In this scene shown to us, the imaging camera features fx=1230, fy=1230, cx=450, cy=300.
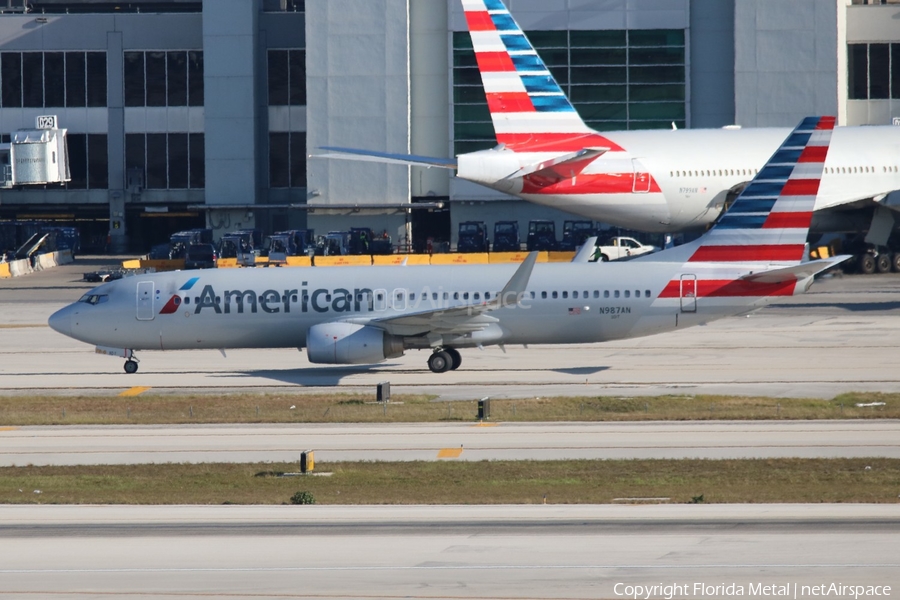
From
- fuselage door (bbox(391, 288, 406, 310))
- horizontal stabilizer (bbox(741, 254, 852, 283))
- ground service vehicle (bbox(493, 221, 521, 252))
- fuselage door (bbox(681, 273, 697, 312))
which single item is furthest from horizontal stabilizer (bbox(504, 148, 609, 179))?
horizontal stabilizer (bbox(741, 254, 852, 283))

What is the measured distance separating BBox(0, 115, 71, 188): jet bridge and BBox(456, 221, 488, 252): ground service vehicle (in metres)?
30.8

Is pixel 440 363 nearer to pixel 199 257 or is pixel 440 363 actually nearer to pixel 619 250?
pixel 619 250

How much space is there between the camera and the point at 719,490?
2306 centimetres

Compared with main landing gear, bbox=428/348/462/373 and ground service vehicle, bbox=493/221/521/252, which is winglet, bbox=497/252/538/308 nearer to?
main landing gear, bbox=428/348/462/373

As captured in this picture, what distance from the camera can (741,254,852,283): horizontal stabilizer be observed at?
121 feet

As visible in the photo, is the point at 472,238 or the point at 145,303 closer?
the point at 145,303

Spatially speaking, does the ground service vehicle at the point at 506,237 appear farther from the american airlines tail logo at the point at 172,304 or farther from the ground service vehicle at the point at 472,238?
the american airlines tail logo at the point at 172,304

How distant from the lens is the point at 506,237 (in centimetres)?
7881

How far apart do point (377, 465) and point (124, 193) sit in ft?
246

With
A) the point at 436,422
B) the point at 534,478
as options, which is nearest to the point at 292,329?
the point at 436,422

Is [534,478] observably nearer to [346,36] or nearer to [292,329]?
[292,329]

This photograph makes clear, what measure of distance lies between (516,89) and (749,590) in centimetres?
4665

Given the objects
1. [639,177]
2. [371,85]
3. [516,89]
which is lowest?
[639,177]

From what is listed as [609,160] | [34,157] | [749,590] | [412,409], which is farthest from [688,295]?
[34,157]
